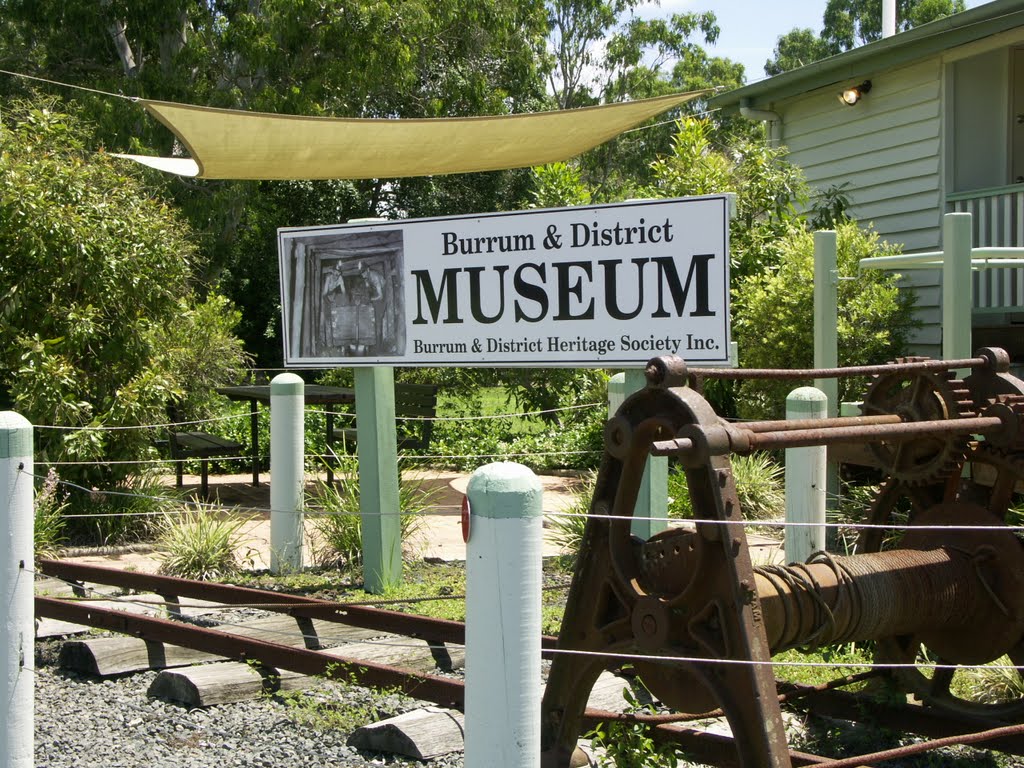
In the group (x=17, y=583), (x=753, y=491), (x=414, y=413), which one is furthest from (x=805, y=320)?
(x=17, y=583)

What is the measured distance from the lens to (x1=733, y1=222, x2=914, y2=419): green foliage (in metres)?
11.0

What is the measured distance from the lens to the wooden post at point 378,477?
7.43 m

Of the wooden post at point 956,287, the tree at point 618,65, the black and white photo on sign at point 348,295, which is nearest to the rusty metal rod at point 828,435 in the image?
the wooden post at point 956,287

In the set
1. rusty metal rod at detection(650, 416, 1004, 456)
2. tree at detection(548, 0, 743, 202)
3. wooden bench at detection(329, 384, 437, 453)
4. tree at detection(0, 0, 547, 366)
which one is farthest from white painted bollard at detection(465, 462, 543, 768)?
tree at detection(548, 0, 743, 202)

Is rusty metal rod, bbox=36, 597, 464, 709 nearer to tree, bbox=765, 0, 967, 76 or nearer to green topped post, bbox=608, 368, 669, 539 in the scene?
green topped post, bbox=608, 368, 669, 539

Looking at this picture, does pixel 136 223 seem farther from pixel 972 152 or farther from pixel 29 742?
pixel 972 152

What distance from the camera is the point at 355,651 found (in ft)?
18.5

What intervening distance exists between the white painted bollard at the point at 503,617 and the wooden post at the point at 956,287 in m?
5.20

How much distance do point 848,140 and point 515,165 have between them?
526 centimetres

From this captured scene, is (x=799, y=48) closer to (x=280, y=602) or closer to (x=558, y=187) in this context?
(x=558, y=187)

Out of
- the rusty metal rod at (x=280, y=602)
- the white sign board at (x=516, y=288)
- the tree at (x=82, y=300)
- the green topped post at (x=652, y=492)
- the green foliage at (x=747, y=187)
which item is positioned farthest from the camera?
the green foliage at (x=747, y=187)

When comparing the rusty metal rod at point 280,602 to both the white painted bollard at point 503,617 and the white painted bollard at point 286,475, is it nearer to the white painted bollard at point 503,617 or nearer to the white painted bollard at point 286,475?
the white painted bollard at point 286,475

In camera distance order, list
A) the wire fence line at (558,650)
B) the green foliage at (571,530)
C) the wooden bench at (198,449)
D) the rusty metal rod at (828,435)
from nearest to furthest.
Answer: the rusty metal rod at (828,435) → the wire fence line at (558,650) → the green foliage at (571,530) → the wooden bench at (198,449)

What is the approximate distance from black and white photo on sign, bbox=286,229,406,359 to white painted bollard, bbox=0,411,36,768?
135 inches
